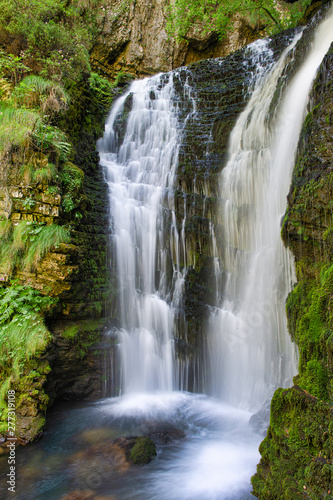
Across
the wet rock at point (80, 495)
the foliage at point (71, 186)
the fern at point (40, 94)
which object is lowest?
the wet rock at point (80, 495)

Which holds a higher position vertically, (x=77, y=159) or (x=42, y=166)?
(x=77, y=159)

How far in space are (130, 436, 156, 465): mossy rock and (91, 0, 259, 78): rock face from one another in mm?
16770

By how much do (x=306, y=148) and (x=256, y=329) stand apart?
4.22m

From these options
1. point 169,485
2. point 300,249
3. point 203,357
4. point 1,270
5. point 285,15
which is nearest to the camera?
point 169,485

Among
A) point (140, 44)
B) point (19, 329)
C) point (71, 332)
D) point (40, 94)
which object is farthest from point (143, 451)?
point (140, 44)

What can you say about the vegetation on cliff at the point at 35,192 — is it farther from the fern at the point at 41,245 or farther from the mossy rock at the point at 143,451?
the mossy rock at the point at 143,451

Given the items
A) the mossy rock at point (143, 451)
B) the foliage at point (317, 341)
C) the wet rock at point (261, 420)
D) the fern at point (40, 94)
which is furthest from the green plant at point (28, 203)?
the wet rock at point (261, 420)

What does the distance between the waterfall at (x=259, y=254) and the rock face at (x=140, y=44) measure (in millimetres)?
9581

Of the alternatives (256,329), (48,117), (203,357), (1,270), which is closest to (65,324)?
(1,270)

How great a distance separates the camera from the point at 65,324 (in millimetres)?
7629

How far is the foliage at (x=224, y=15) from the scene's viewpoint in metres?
13.5

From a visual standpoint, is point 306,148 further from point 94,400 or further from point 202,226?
point 94,400

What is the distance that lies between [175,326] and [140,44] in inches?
604

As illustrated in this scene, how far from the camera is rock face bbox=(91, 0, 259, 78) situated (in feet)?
53.8
